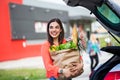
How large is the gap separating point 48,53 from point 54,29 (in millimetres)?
355

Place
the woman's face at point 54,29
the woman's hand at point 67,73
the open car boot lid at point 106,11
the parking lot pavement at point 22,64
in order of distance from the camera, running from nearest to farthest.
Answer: the open car boot lid at point 106,11 < the woman's hand at point 67,73 < the woman's face at point 54,29 < the parking lot pavement at point 22,64

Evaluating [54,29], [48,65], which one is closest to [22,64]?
[54,29]

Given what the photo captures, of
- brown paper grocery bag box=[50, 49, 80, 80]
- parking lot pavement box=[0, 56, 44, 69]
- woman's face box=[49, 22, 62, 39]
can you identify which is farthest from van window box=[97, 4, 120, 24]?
parking lot pavement box=[0, 56, 44, 69]

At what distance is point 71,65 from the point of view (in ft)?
14.2

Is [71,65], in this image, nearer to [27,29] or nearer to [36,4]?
[27,29]

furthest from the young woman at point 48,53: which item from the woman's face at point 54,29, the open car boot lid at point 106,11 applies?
the open car boot lid at point 106,11

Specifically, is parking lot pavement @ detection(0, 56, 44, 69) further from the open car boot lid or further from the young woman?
the open car boot lid

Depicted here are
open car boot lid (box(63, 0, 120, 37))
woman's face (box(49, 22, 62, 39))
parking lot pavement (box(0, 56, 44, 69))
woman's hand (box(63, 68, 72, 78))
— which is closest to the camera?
open car boot lid (box(63, 0, 120, 37))

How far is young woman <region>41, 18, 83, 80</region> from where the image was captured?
4297 millimetres

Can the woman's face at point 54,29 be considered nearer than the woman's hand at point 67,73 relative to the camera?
No

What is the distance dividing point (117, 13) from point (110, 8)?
0.23ft

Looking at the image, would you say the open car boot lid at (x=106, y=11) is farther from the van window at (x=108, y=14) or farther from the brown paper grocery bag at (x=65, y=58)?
the brown paper grocery bag at (x=65, y=58)

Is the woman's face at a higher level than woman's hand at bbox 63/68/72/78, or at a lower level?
higher

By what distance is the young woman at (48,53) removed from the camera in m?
4.30
